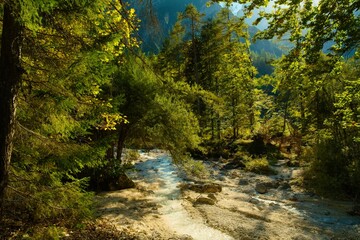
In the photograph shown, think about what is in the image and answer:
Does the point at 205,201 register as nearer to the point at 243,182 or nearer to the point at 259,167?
the point at 243,182

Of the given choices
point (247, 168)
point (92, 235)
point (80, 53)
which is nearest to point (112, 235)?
point (92, 235)

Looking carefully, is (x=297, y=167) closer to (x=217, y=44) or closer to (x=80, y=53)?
(x=217, y=44)

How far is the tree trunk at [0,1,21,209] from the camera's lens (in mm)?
3881

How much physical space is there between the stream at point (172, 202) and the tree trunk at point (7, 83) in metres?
5.76

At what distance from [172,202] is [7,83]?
8.76 m

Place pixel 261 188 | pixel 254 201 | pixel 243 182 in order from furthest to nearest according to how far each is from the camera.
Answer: pixel 243 182
pixel 261 188
pixel 254 201

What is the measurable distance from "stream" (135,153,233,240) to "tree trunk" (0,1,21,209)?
18.9 feet

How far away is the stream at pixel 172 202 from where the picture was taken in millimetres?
8496

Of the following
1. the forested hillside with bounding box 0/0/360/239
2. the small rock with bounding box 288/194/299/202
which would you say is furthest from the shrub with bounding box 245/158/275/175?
the small rock with bounding box 288/194/299/202

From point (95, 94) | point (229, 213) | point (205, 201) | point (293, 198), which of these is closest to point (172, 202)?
point (205, 201)

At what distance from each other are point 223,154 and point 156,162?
5.50 metres

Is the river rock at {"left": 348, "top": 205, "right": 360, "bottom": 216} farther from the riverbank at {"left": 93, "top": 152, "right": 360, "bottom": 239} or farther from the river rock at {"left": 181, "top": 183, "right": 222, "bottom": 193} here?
the river rock at {"left": 181, "top": 183, "right": 222, "bottom": 193}

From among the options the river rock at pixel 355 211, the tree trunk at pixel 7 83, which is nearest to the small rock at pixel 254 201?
the river rock at pixel 355 211

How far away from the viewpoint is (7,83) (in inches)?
153
